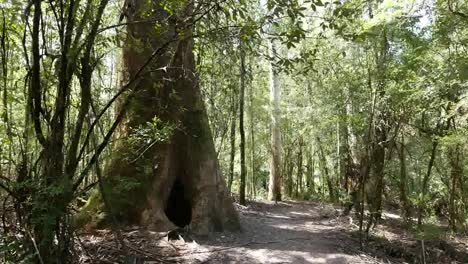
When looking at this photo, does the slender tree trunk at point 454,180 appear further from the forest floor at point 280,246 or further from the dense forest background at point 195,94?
the forest floor at point 280,246

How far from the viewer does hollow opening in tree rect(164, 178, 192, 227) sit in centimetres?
788

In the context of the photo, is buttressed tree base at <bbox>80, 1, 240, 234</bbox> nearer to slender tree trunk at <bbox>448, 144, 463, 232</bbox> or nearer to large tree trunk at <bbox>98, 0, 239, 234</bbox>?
large tree trunk at <bbox>98, 0, 239, 234</bbox>

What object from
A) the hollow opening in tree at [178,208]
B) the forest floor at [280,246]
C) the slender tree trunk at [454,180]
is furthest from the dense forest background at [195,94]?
the hollow opening in tree at [178,208]

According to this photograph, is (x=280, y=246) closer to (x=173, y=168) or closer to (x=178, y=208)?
(x=178, y=208)

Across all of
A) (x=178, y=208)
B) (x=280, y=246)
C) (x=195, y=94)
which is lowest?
(x=280, y=246)

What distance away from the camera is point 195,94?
316 inches

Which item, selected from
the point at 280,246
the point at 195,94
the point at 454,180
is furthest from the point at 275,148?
the point at 280,246

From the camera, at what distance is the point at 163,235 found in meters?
6.27

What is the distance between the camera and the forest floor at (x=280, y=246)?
5.47 metres

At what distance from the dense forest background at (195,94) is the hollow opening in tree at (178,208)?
0.59 m

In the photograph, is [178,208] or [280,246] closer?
[280,246]

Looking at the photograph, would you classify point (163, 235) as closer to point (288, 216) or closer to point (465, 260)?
point (288, 216)

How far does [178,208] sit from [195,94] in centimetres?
243

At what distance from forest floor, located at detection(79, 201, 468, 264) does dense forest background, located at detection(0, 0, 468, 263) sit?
453mm
